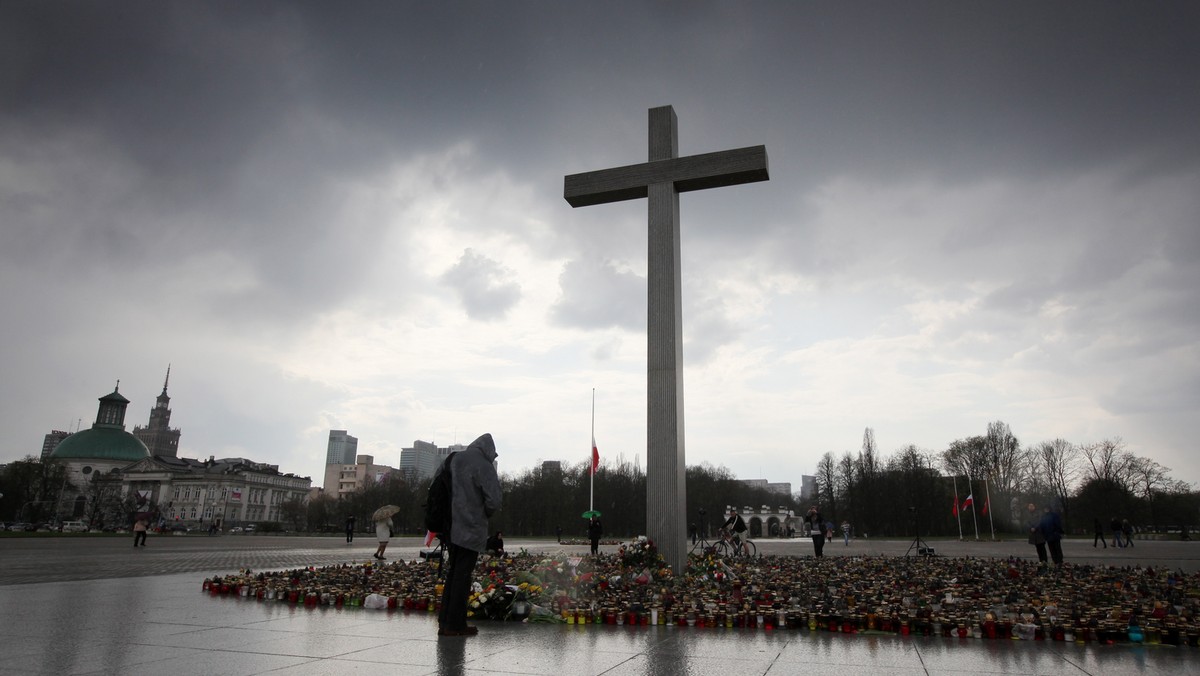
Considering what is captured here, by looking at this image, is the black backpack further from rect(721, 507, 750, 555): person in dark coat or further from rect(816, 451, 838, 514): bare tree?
rect(816, 451, 838, 514): bare tree

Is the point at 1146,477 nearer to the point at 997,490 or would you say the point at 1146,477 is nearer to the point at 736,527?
the point at 997,490

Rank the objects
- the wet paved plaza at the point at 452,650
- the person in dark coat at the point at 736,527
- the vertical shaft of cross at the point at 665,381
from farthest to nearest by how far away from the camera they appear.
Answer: the person in dark coat at the point at 736,527 < the vertical shaft of cross at the point at 665,381 < the wet paved plaza at the point at 452,650

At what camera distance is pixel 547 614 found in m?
7.72

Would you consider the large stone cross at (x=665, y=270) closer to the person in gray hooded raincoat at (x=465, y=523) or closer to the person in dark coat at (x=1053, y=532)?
the person in gray hooded raincoat at (x=465, y=523)

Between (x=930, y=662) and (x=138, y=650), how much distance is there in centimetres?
644

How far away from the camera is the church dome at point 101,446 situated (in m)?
132

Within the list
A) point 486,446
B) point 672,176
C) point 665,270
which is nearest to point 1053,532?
point 665,270

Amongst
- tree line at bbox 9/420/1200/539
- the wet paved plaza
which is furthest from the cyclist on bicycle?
tree line at bbox 9/420/1200/539

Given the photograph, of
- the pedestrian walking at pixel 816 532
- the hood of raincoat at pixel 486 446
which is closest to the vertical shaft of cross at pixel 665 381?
the hood of raincoat at pixel 486 446

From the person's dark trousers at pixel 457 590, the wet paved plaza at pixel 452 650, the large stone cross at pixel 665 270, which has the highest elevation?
the large stone cross at pixel 665 270

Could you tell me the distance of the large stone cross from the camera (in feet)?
41.4

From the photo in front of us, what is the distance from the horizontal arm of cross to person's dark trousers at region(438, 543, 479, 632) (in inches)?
389

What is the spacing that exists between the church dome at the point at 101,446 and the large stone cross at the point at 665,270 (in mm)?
156317

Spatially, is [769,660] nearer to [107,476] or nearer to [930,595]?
[930,595]
